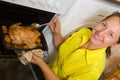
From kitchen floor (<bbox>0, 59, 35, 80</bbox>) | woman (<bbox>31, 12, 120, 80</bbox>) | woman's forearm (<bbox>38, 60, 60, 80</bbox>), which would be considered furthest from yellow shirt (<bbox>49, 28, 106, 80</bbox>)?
kitchen floor (<bbox>0, 59, 35, 80</bbox>)

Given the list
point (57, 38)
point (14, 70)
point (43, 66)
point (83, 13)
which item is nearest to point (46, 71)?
point (43, 66)

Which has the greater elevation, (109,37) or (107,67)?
(109,37)

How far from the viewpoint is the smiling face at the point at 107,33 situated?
1218 millimetres

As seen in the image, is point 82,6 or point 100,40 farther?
point 82,6

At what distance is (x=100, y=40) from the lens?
1230mm

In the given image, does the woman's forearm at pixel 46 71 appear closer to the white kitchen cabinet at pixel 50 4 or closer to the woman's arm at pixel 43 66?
the woman's arm at pixel 43 66

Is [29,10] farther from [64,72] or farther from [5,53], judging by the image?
[64,72]

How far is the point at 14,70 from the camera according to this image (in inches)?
45.9

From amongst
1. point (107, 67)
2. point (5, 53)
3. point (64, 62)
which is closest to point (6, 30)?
point (5, 53)

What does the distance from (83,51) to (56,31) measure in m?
0.24

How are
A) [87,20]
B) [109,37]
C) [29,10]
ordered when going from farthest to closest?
[87,20] < [29,10] < [109,37]

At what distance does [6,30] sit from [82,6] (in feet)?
1.55

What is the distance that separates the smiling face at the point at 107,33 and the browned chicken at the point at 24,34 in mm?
364

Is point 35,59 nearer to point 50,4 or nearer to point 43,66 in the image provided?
point 43,66
